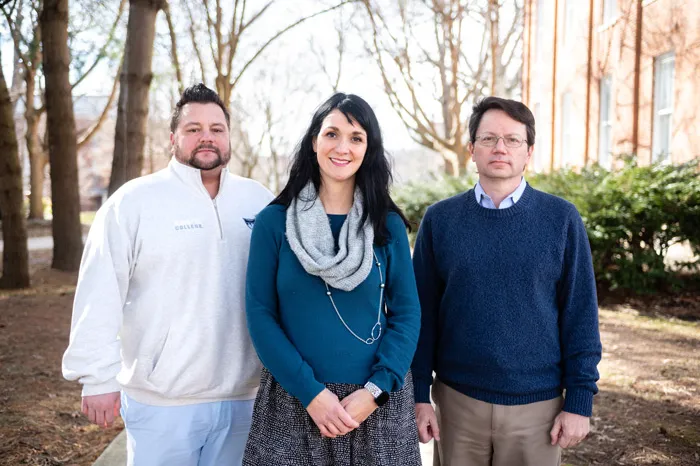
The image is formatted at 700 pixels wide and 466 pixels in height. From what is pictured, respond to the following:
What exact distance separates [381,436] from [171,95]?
115 ft

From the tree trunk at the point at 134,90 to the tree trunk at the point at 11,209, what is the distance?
249cm

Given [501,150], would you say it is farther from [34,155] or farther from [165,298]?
[34,155]

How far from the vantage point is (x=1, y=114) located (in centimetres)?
1078

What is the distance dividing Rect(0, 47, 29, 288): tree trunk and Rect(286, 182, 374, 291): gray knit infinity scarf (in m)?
9.66

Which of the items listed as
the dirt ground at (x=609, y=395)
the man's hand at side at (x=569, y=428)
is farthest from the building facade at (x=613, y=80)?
the man's hand at side at (x=569, y=428)

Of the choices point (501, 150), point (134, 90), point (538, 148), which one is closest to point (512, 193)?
point (501, 150)

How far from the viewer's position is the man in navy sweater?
9.53ft

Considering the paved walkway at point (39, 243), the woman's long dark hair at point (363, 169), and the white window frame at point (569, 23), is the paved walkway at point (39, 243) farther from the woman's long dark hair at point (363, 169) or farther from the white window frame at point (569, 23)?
the woman's long dark hair at point (363, 169)

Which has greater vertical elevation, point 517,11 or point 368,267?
point 517,11

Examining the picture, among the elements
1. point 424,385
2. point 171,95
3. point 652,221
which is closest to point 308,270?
point 424,385

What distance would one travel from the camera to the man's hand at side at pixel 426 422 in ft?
9.91

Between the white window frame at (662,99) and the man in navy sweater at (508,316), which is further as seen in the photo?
the white window frame at (662,99)

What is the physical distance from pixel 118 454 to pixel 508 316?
10.0 feet

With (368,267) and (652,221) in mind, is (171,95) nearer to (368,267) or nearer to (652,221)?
(652,221)
